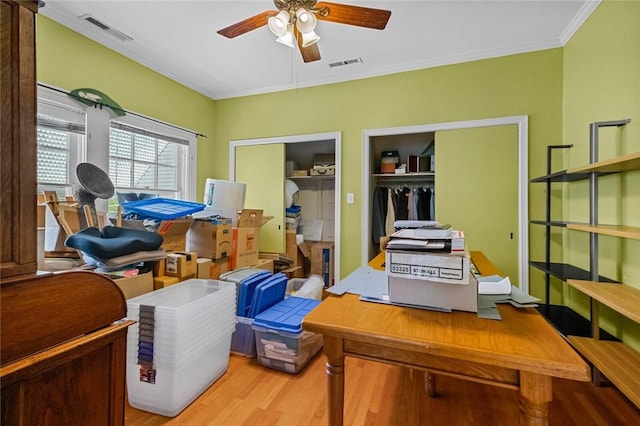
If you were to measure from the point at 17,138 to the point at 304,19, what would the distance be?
1.63 metres

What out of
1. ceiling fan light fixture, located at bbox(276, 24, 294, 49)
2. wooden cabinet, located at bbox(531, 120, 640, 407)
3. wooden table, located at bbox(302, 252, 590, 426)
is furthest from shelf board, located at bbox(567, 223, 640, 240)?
ceiling fan light fixture, located at bbox(276, 24, 294, 49)

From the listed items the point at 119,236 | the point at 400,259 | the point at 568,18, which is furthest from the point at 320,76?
the point at 400,259

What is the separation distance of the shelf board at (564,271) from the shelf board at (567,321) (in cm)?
32

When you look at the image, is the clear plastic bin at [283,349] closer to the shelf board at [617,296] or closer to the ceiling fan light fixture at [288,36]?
the shelf board at [617,296]

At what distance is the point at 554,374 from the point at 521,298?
1.55ft

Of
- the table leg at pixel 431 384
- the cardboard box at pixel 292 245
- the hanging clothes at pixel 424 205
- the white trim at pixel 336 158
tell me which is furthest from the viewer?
the cardboard box at pixel 292 245

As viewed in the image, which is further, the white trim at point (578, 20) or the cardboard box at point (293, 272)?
the cardboard box at point (293, 272)

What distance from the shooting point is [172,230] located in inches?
102

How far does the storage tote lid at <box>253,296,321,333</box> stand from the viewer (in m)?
1.93

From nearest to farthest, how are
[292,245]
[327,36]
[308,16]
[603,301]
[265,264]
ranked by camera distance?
[603,301] → [308,16] → [327,36] → [265,264] → [292,245]

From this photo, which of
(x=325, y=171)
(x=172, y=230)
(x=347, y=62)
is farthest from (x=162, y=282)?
(x=347, y=62)

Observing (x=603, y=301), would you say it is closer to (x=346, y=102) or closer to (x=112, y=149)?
(x=346, y=102)

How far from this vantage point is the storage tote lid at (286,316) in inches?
75.8

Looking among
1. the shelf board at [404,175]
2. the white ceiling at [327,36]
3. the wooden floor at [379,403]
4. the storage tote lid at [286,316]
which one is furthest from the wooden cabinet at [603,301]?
the storage tote lid at [286,316]
